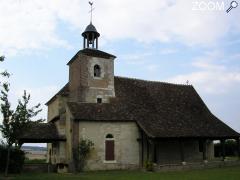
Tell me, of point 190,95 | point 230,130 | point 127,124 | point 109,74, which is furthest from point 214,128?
point 109,74

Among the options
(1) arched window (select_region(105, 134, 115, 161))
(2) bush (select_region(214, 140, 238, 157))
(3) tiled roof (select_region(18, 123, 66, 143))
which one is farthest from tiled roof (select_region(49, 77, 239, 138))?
(2) bush (select_region(214, 140, 238, 157))

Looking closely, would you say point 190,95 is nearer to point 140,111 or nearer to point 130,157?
point 140,111

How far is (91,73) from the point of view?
30.6m

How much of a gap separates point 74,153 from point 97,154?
1887mm

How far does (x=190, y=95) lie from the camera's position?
1396 inches

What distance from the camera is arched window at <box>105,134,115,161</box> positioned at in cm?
2808

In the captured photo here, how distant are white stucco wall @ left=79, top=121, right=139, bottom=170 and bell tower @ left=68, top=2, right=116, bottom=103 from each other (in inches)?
110

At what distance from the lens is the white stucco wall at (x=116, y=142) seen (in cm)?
2748

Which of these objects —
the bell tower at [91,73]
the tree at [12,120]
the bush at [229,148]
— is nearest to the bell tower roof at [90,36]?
the bell tower at [91,73]

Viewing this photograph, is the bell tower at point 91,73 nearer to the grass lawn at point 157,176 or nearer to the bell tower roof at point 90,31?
the bell tower roof at point 90,31

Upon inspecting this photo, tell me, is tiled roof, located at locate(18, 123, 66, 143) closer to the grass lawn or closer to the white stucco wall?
the white stucco wall

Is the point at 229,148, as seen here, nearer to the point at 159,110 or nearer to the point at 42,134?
the point at 159,110

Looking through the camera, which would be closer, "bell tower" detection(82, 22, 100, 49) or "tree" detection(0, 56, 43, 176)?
"tree" detection(0, 56, 43, 176)

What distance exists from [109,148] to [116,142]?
77 centimetres
